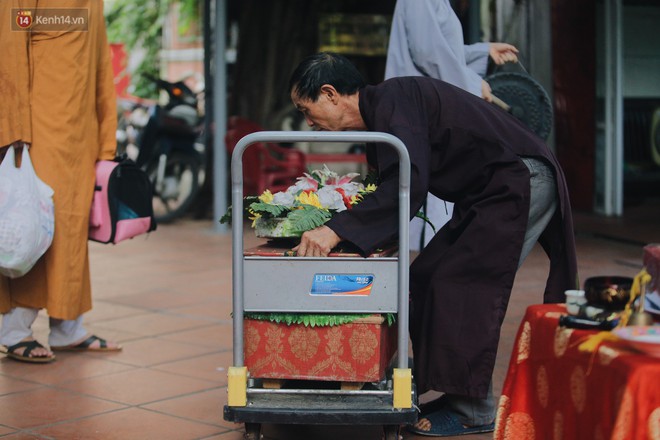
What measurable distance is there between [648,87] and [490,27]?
3.69 meters

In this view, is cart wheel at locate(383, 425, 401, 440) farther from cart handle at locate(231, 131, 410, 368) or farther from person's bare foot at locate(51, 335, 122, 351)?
person's bare foot at locate(51, 335, 122, 351)

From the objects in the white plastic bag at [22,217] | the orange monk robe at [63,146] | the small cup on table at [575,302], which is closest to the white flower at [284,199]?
the small cup on table at [575,302]

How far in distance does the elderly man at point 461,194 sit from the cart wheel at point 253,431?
57cm

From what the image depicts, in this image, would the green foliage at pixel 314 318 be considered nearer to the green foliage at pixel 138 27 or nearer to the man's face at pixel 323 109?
the man's face at pixel 323 109

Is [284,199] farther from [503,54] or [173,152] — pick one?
[173,152]

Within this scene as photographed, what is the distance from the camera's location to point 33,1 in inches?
188

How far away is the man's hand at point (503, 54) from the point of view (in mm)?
4727

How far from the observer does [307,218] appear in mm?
3363

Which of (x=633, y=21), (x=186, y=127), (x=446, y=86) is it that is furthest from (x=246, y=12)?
(x=446, y=86)

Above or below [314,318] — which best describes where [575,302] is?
above

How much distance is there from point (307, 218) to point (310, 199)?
0.10m

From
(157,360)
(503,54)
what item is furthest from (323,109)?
(157,360)

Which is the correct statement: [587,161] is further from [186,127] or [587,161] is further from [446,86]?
[446,86]

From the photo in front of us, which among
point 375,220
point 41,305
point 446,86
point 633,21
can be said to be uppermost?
point 633,21
